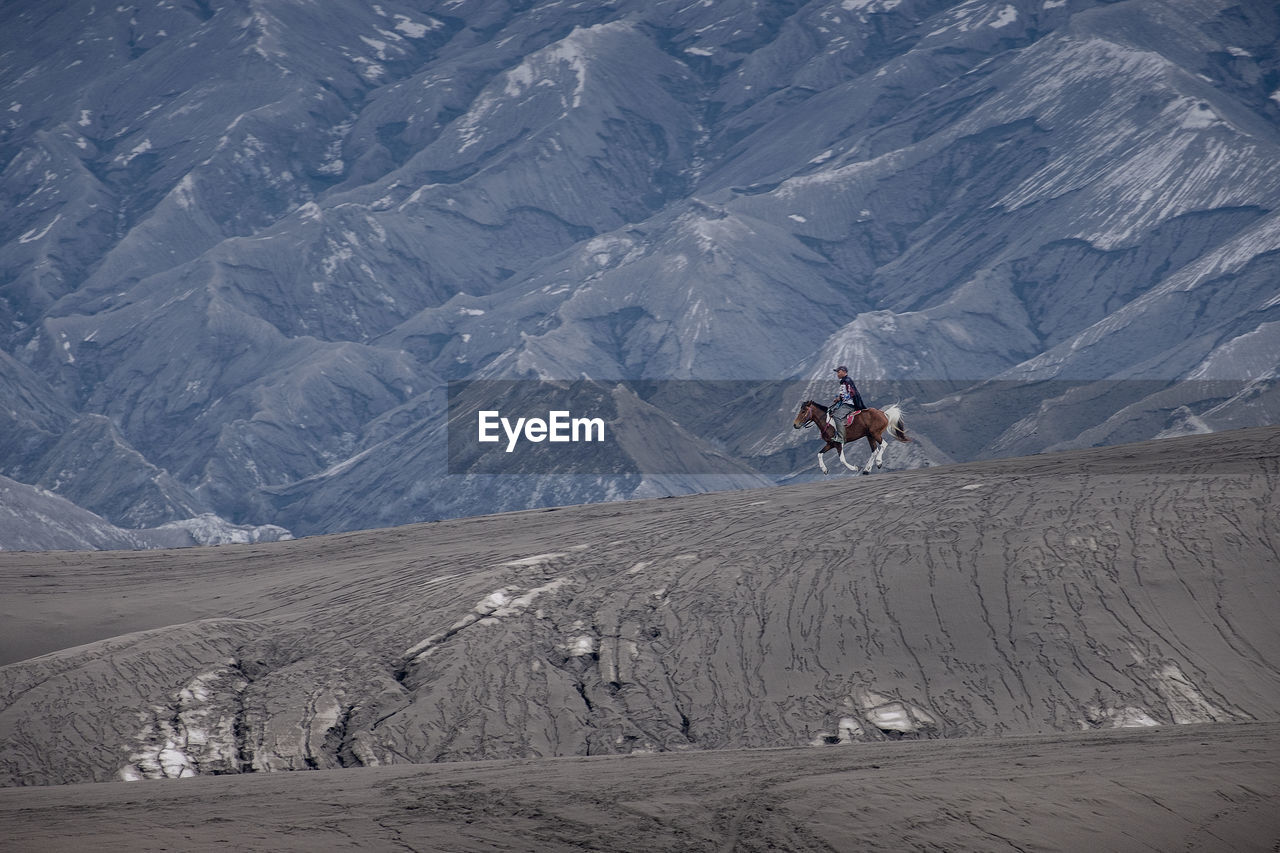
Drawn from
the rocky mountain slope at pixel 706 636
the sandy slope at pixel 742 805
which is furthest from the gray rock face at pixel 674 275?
the sandy slope at pixel 742 805

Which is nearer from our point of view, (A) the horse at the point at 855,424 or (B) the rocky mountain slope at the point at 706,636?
(B) the rocky mountain slope at the point at 706,636

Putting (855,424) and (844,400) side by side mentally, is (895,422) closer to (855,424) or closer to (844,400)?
(855,424)

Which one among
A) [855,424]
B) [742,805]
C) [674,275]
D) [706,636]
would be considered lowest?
[742,805]

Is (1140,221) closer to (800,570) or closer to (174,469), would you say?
(174,469)

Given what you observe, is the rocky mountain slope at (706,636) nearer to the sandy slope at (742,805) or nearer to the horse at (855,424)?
the horse at (855,424)

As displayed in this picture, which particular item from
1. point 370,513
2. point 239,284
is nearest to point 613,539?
point 370,513

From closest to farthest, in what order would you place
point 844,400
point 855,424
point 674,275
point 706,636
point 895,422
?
point 706,636 < point 844,400 < point 855,424 < point 895,422 < point 674,275

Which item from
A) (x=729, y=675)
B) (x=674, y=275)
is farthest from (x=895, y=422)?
(x=674, y=275)
